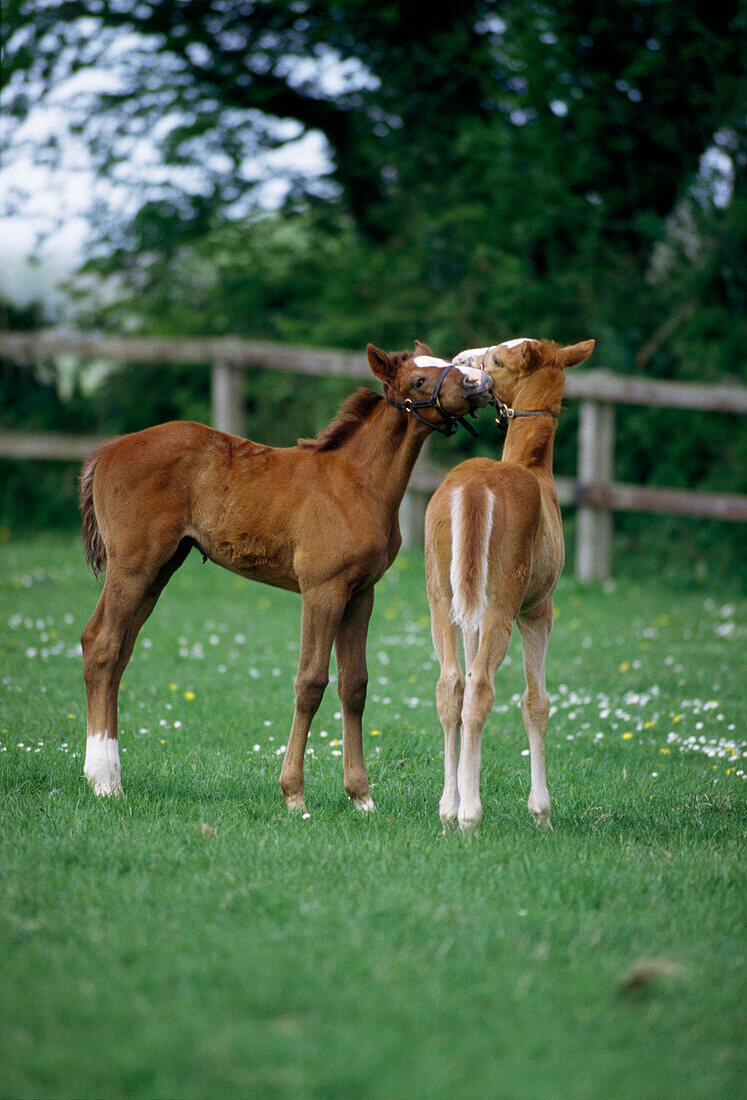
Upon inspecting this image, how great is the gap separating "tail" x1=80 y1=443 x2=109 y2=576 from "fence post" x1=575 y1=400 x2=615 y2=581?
738 centimetres

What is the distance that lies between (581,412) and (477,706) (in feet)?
28.2

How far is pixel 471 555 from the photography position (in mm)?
4484

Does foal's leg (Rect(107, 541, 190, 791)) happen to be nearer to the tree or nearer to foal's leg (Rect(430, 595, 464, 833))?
foal's leg (Rect(430, 595, 464, 833))

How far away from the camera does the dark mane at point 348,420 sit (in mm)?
5094

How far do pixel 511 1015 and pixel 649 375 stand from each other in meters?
11.2

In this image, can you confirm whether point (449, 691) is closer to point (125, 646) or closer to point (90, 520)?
point (125, 646)

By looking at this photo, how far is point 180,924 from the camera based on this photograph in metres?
3.48

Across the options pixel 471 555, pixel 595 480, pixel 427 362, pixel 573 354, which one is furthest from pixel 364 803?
pixel 595 480

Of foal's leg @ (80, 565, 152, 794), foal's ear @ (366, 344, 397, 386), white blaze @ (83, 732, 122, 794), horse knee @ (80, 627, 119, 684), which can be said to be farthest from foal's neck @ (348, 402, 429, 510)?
white blaze @ (83, 732, 122, 794)

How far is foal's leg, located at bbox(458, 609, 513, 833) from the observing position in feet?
14.6

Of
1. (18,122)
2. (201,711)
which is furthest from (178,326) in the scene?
(201,711)

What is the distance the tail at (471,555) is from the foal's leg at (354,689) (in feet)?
2.14

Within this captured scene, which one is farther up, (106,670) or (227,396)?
(106,670)

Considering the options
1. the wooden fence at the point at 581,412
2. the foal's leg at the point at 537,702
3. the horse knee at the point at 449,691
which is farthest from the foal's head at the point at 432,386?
the wooden fence at the point at 581,412
